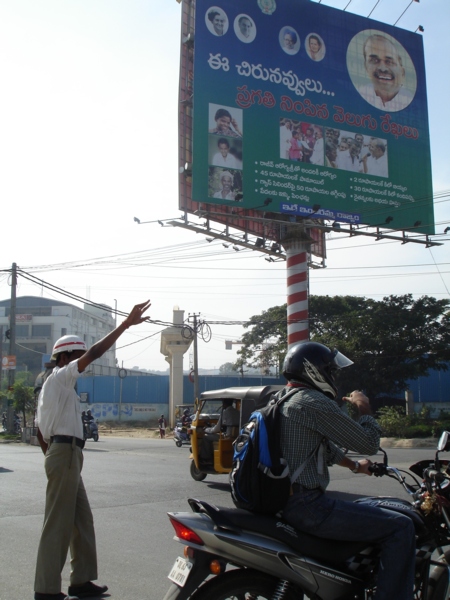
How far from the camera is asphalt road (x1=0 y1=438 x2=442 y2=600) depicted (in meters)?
4.76

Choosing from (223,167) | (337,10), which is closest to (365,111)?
(337,10)

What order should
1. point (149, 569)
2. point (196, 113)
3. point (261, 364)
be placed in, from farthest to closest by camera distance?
point (261, 364), point (196, 113), point (149, 569)

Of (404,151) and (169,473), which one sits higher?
(404,151)

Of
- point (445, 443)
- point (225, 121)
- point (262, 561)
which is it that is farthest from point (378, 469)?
point (225, 121)

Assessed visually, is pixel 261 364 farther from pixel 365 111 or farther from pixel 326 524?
pixel 326 524

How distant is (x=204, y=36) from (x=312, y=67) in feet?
12.5

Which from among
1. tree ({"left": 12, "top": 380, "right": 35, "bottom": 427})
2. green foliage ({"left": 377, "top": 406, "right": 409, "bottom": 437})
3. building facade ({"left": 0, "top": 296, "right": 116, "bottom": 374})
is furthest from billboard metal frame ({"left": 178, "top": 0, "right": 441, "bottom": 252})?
building facade ({"left": 0, "top": 296, "right": 116, "bottom": 374})

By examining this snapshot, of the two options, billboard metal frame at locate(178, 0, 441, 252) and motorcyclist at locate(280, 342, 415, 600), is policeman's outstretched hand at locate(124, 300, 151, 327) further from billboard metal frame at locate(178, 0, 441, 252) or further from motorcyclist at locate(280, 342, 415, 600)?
billboard metal frame at locate(178, 0, 441, 252)

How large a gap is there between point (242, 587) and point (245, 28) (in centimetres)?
2020

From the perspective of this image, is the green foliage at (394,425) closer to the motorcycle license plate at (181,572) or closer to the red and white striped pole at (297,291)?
the red and white striped pole at (297,291)

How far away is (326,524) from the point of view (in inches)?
116

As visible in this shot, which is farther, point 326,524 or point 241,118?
point 241,118

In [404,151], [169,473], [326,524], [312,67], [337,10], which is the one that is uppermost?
[337,10]

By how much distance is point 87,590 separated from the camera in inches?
167
